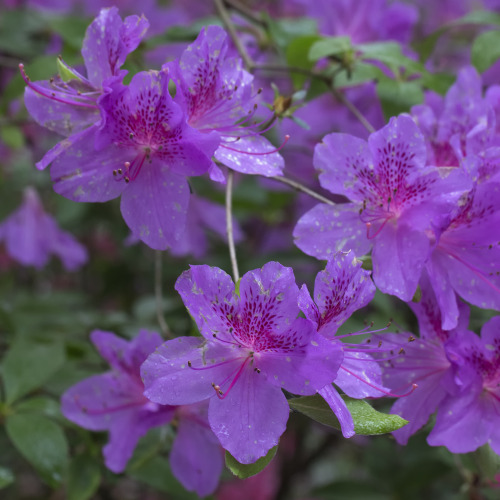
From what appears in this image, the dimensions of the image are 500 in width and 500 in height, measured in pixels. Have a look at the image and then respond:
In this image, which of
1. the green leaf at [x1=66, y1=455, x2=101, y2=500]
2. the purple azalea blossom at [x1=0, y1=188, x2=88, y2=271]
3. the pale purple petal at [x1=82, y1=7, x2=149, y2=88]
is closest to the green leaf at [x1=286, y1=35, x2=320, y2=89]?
the pale purple petal at [x1=82, y1=7, x2=149, y2=88]

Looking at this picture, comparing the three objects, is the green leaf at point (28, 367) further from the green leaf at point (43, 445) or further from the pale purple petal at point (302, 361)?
the pale purple petal at point (302, 361)

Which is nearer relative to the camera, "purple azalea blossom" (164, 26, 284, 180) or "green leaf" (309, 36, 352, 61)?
"purple azalea blossom" (164, 26, 284, 180)

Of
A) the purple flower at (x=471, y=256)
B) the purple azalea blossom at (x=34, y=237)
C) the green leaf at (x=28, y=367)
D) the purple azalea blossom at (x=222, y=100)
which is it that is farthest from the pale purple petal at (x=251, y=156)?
the purple azalea blossom at (x=34, y=237)

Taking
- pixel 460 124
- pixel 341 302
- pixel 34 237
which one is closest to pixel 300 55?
pixel 460 124

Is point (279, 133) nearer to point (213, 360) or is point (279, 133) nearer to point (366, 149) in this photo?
point (366, 149)

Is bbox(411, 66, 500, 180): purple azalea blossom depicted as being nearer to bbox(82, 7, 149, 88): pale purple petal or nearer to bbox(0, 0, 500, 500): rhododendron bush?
bbox(0, 0, 500, 500): rhododendron bush
